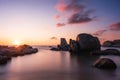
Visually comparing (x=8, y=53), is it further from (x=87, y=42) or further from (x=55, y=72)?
(x=87, y=42)

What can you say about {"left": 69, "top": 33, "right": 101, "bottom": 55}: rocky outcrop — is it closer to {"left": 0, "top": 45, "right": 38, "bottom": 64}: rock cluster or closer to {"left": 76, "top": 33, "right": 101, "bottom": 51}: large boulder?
{"left": 76, "top": 33, "right": 101, "bottom": 51}: large boulder

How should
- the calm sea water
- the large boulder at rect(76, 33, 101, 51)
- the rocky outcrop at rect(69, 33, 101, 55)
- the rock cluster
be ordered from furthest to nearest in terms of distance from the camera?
the rocky outcrop at rect(69, 33, 101, 55) < the large boulder at rect(76, 33, 101, 51) < the rock cluster < the calm sea water

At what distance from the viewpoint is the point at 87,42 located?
95.8 meters

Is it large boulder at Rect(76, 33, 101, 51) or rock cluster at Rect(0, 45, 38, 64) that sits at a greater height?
large boulder at Rect(76, 33, 101, 51)

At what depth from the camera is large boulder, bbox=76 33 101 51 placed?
313 ft

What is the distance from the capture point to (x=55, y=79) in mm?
23938

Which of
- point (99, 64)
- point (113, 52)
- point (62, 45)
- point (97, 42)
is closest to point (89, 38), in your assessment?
point (97, 42)

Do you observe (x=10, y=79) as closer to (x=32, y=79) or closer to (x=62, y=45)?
(x=32, y=79)

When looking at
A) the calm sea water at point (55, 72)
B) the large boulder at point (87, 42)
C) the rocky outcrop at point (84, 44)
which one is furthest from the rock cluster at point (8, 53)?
the large boulder at point (87, 42)

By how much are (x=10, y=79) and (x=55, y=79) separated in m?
6.48

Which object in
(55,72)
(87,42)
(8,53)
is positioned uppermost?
(87,42)

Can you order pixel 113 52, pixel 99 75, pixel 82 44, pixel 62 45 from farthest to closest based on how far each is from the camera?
pixel 62 45, pixel 82 44, pixel 113 52, pixel 99 75

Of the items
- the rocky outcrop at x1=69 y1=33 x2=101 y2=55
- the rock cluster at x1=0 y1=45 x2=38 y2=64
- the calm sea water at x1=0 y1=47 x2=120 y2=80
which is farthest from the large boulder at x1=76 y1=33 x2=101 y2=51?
the calm sea water at x1=0 y1=47 x2=120 y2=80

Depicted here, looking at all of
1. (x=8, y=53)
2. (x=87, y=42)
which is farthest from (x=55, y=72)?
(x=87, y=42)
